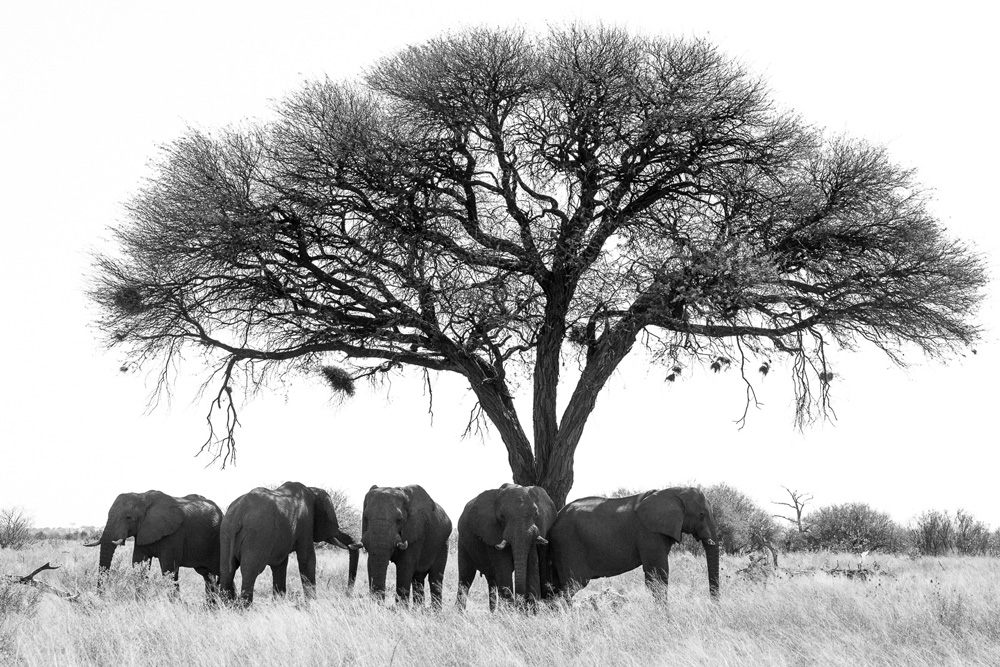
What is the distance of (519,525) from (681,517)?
2.29 metres

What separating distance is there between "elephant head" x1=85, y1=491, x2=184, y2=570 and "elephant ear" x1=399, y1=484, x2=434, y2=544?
4.22m

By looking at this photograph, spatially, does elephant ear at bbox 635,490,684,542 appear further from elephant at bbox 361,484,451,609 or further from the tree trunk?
the tree trunk

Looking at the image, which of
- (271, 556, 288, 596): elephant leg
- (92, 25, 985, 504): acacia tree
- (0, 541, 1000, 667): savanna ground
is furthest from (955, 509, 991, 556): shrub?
(271, 556, 288, 596): elephant leg

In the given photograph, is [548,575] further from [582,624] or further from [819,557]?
[819,557]

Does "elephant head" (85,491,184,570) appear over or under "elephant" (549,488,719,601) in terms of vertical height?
over

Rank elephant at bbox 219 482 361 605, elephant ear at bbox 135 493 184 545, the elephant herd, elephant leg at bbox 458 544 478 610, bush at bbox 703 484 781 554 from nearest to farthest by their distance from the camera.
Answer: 1. the elephant herd
2. elephant at bbox 219 482 361 605
3. elephant leg at bbox 458 544 478 610
4. elephant ear at bbox 135 493 184 545
5. bush at bbox 703 484 781 554

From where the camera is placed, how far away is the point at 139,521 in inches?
668

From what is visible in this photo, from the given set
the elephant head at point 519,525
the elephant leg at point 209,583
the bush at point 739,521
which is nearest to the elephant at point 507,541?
the elephant head at point 519,525

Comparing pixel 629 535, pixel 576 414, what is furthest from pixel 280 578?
pixel 576 414

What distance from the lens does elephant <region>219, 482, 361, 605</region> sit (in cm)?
1429

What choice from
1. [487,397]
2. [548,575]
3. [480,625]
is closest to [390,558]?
[548,575]

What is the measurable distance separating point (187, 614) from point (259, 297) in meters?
9.83

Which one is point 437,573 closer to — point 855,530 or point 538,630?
point 538,630

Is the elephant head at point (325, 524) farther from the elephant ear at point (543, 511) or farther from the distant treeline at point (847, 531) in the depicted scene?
the distant treeline at point (847, 531)
